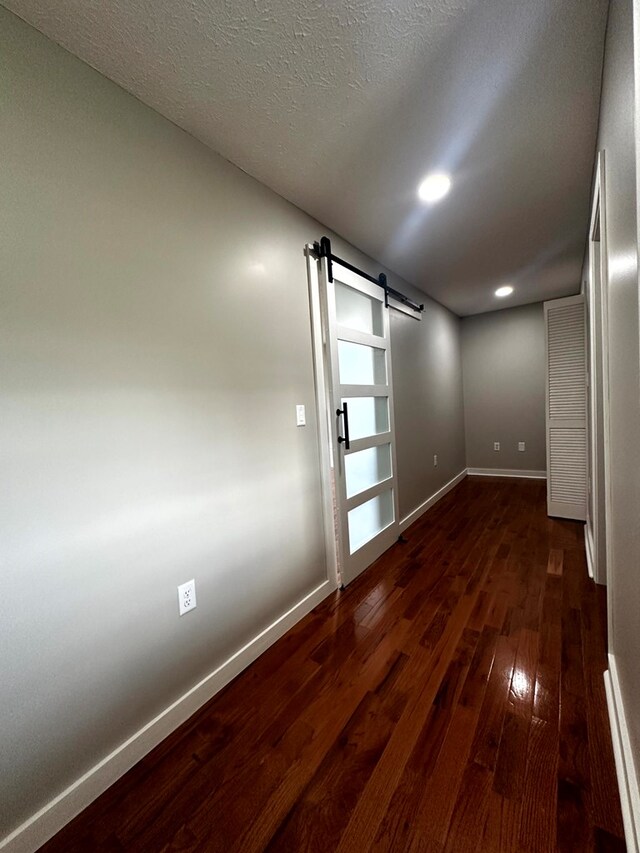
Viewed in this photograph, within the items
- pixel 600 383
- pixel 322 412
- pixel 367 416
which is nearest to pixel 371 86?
pixel 322 412

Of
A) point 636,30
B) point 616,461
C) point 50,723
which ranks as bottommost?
point 50,723

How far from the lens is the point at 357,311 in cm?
259

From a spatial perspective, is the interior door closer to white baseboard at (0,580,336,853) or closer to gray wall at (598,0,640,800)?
white baseboard at (0,580,336,853)

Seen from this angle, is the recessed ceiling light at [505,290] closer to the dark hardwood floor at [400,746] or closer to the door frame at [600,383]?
the door frame at [600,383]

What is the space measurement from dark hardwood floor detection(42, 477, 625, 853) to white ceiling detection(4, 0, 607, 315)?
2.44 m

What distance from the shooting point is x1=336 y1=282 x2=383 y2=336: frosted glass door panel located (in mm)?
2400

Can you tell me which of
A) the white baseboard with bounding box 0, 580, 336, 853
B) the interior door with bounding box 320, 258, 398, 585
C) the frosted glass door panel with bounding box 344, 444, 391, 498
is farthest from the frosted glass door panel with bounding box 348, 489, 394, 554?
the white baseboard with bounding box 0, 580, 336, 853

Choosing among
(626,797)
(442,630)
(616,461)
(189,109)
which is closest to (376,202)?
(189,109)

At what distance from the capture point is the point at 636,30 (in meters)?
0.67

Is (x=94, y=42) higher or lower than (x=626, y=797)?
higher

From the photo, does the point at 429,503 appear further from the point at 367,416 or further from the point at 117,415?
the point at 117,415

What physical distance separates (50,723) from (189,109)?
2228 mm

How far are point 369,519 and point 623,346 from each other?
1995 mm

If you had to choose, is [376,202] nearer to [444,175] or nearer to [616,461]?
[444,175]
